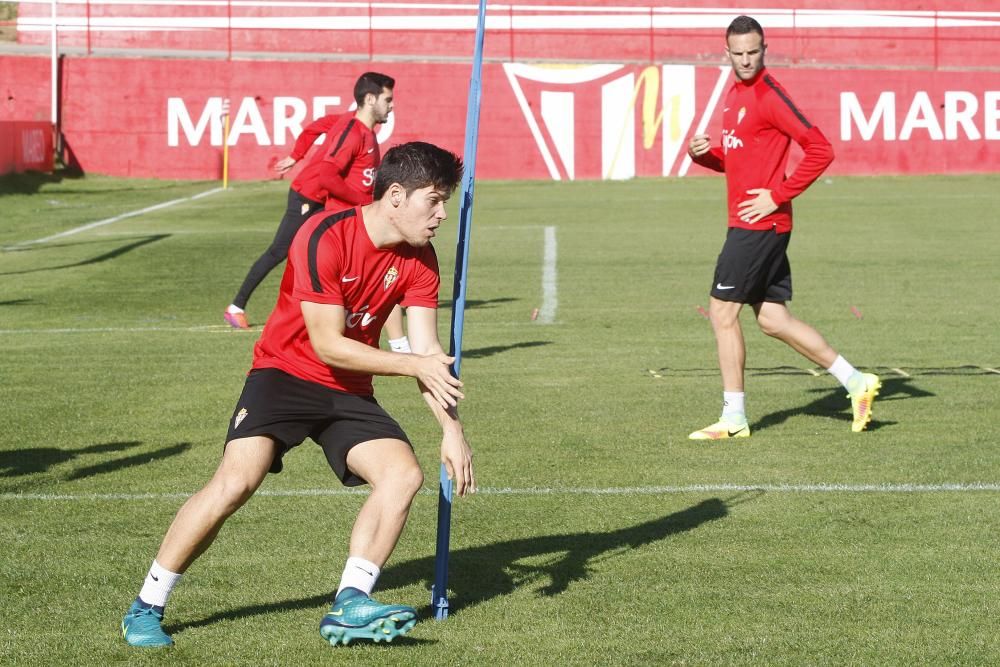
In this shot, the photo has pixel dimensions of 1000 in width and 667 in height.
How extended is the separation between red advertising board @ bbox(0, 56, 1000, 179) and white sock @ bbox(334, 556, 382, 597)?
116 ft

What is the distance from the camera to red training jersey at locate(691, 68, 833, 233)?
28.7ft

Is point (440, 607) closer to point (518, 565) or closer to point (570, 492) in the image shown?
point (518, 565)

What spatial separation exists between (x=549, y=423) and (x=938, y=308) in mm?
7179

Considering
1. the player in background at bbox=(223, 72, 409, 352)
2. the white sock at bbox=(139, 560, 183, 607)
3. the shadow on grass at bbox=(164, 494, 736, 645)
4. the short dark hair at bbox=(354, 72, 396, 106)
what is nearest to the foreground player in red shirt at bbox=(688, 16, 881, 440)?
the shadow on grass at bbox=(164, 494, 736, 645)

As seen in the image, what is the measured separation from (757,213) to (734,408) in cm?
115

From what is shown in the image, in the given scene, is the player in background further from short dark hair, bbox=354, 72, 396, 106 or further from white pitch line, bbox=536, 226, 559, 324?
white pitch line, bbox=536, 226, 559, 324

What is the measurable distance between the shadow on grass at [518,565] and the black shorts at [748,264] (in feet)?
7.69

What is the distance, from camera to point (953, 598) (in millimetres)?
5613

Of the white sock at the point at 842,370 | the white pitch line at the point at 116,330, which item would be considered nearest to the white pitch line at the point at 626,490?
the white sock at the point at 842,370

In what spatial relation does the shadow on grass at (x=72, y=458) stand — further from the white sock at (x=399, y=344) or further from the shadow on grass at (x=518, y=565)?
the white sock at (x=399, y=344)

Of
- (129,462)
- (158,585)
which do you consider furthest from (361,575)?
(129,462)

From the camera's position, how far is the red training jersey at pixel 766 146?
345 inches

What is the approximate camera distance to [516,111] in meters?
40.7

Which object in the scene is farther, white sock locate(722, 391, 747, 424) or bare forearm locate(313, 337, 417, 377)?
white sock locate(722, 391, 747, 424)
